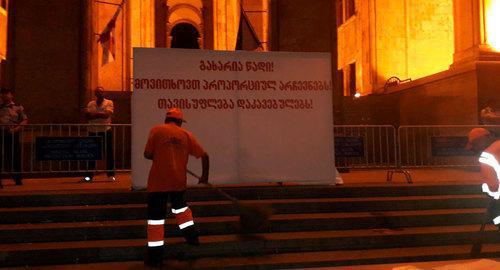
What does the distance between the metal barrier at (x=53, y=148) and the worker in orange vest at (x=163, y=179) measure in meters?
3.73

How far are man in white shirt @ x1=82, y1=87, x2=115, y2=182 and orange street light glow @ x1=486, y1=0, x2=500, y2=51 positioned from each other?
1095cm

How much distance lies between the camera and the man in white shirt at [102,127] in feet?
31.4

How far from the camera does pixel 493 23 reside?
47.2ft

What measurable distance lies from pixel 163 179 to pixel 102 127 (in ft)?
14.1

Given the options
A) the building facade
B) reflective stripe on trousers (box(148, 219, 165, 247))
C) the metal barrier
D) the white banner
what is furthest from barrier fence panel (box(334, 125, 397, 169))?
reflective stripe on trousers (box(148, 219, 165, 247))

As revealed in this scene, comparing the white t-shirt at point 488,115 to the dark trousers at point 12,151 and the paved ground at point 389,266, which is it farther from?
the dark trousers at point 12,151

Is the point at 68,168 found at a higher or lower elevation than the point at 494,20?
lower

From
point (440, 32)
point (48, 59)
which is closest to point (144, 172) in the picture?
point (48, 59)

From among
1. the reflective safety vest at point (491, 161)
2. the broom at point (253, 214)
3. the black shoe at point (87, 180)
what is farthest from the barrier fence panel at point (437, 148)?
the black shoe at point (87, 180)

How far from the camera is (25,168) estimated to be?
32.8ft

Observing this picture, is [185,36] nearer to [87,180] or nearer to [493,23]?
[493,23]

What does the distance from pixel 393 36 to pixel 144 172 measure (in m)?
15.3

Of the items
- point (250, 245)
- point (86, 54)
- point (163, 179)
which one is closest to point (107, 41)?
point (86, 54)

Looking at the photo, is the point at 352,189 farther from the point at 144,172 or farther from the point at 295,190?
the point at 144,172
